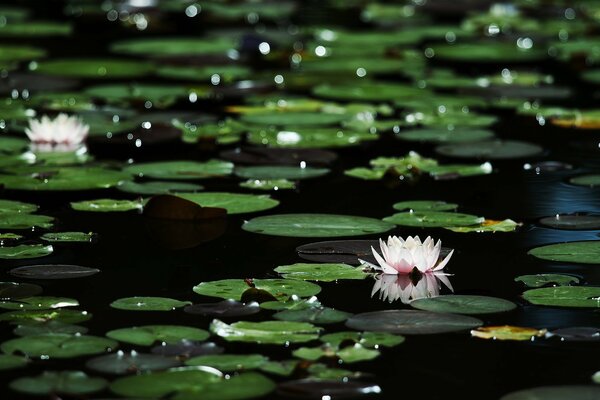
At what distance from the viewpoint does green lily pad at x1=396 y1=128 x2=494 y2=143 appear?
4953 millimetres

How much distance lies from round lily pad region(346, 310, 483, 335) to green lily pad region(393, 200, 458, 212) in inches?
39.6

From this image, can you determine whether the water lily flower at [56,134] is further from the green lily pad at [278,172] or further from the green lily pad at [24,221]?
the green lily pad at [24,221]

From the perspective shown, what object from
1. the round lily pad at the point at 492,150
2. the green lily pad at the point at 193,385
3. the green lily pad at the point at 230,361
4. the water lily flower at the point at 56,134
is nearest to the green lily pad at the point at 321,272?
the green lily pad at the point at 230,361

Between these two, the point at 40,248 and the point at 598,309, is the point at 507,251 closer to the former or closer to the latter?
the point at 598,309

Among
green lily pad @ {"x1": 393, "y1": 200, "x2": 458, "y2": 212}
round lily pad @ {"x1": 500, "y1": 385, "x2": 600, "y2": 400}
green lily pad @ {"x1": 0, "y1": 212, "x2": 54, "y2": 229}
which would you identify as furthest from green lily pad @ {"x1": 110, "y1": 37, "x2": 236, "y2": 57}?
round lily pad @ {"x1": 500, "y1": 385, "x2": 600, "y2": 400}

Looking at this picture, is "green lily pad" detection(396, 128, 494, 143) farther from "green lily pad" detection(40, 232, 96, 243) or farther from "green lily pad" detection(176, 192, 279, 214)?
"green lily pad" detection(40, 232, 96, 243)

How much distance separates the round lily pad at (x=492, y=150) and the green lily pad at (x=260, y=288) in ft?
5.58

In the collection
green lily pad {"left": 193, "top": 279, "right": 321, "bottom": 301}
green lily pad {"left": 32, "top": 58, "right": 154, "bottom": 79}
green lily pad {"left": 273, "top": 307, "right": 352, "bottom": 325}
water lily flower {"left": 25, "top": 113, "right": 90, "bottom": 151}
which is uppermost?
green lily pad {"left": 32, "top": 58, "right": 154, "bottom": 79}

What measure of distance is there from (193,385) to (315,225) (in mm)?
1287

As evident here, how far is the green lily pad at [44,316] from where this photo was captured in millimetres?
2852

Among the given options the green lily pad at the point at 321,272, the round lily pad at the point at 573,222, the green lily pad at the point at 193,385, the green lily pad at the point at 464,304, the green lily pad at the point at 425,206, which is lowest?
the green lily pad at the point at 193,385

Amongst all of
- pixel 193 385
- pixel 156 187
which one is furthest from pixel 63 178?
pixel 193 385

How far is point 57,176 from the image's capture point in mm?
4281

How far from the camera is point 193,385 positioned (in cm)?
244
